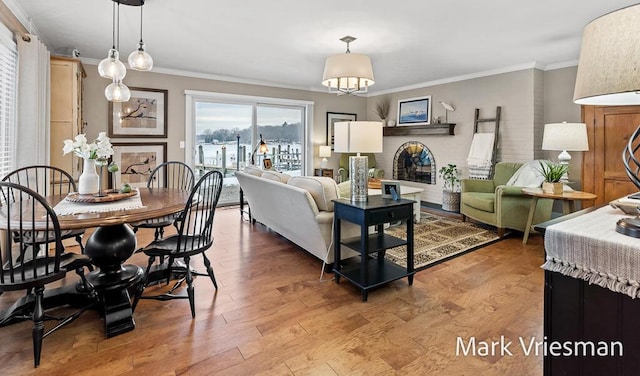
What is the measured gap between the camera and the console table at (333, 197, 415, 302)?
2459 mm

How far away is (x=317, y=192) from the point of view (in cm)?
286

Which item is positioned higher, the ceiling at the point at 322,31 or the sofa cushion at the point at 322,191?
the ceiling at the point at 322,31

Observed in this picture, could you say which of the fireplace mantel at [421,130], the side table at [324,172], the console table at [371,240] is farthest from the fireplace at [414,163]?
the console table at [371,240]

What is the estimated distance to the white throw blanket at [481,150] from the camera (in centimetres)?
529

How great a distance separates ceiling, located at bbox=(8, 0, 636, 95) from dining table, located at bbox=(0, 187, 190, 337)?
1.82 m

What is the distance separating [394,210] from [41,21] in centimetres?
398

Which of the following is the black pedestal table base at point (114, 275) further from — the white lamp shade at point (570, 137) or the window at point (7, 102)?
the white lamp shade at point (570, 137)

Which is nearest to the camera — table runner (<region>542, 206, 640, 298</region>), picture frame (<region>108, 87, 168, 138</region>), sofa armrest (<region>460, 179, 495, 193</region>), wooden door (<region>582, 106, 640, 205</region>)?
table runner (<region>542, 206, 640, 298</region>)

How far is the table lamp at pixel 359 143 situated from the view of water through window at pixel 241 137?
346 centimetres

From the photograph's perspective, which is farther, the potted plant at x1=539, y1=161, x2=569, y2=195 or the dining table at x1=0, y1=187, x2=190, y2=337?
the potted plant at x1=539, y1=161, x2=569, y2=195

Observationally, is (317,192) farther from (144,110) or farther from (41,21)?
(144,110)

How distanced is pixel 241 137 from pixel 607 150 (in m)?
5.52

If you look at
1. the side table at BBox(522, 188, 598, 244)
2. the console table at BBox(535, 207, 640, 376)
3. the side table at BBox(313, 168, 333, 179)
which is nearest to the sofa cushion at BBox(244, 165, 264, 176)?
the side table at BBox(313, 168, 333, 179)

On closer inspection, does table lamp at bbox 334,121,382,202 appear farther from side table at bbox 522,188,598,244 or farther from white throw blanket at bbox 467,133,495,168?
white throw blanket at bbox 467,133,495,168
